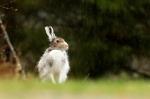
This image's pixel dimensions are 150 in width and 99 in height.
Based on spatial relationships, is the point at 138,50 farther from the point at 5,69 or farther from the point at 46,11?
the point at 5,69

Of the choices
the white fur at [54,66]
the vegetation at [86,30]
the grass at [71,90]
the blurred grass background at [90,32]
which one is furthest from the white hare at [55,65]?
the vegetation at [86,30]

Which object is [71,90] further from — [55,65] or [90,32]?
[90,32]

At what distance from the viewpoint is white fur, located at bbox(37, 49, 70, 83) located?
1514 centimetres

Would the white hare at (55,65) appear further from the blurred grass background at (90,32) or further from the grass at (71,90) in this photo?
the blurred grass background at (90,32)

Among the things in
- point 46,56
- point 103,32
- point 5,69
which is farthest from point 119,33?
point 46,56

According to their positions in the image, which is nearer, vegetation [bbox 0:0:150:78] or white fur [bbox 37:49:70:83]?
white fur [bbox 37:49:70:83]

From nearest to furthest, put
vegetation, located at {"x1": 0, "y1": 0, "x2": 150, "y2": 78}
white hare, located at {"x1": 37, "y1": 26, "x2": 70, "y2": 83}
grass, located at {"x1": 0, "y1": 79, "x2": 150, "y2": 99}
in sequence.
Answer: grass, located at {"x1": 0, "y1": 79, "x2": 150, "y2": 99}, white hare, located at {"x1": 37, "y1": 26, "x2": 70, "y2": 83}, vegetation, located at {"x1": 0, "y1": 0, "x2": 150, "y2": 78}

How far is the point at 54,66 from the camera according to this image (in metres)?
15.2

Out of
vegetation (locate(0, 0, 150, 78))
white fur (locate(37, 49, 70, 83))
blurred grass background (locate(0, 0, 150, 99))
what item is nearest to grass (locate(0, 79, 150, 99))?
white fur (locate(37, 49, 70, 83))

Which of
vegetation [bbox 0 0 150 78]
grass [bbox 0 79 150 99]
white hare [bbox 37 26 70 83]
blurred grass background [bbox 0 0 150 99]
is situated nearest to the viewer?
grass [bbox 0 79 150 99]

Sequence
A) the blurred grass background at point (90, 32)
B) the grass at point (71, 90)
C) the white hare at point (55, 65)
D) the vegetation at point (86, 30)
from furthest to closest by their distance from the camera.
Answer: the vegetation at point (86, 30), the blurred grass background at point (90, 32), the white hare at point (55, 65), the grass at point (71, 90)

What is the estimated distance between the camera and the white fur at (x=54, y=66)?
15.1m

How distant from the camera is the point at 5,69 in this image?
20.1 metres

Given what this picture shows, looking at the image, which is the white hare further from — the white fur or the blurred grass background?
the blurred grass background
